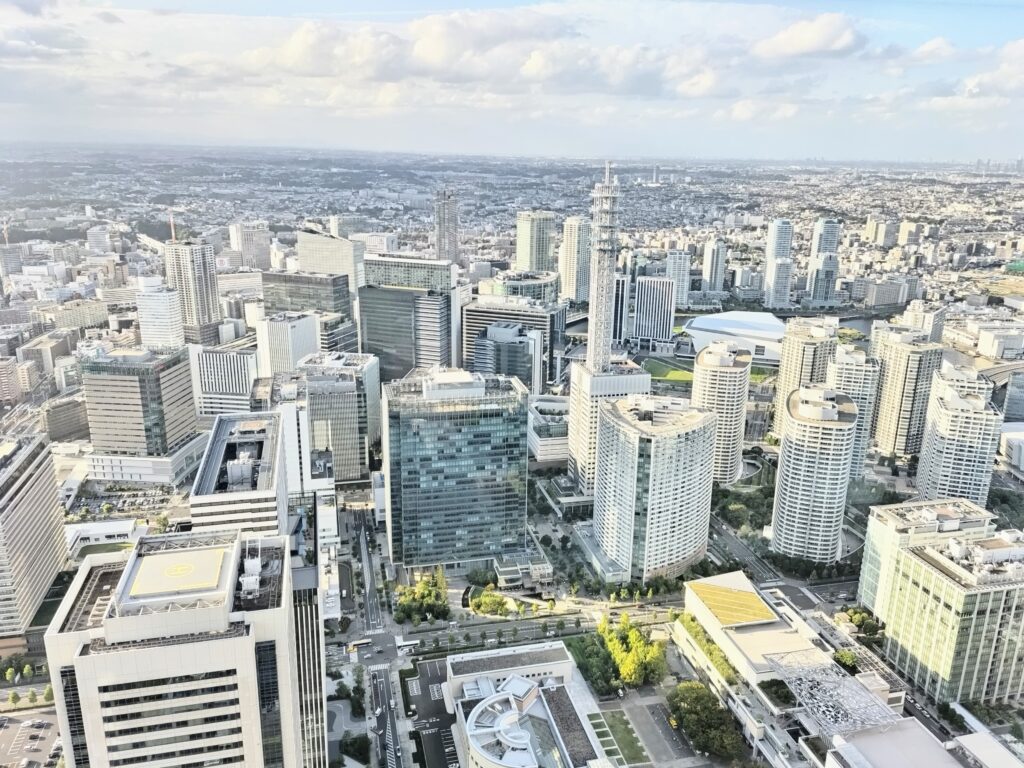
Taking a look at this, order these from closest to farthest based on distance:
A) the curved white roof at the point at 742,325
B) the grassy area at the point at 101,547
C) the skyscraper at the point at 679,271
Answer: the grassy area at the point at 101,547 → the curved white roof at the point at 742,325 → the skyscraper at the point at 679,271

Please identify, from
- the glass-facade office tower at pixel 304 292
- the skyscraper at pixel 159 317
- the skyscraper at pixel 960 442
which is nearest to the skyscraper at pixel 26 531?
the skyscraper at pixel 159 317

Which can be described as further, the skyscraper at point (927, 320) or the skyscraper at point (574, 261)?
the skyscraper at point (574, 261)

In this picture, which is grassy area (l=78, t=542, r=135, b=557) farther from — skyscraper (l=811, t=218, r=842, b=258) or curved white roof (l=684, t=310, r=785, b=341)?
skyscraper (l=811, t=218, r=842, b=258)

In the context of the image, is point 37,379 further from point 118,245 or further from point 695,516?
point 695,516

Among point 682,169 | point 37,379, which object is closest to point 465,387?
point 37,379

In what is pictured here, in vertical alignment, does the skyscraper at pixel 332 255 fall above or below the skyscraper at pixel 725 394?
above

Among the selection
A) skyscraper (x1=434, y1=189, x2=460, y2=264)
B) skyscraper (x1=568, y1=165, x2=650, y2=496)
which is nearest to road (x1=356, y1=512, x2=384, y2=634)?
skyscraper (x1=568, y1=165, x2=650, y2=496)

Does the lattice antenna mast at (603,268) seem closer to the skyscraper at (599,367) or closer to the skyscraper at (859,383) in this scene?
the skyscraper at (599,367)
